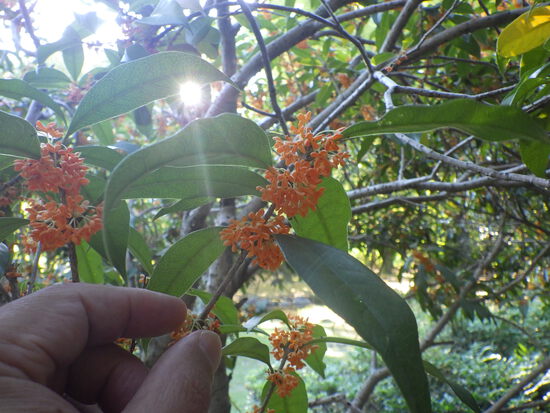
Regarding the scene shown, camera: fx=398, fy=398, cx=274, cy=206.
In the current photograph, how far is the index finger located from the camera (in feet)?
1.82

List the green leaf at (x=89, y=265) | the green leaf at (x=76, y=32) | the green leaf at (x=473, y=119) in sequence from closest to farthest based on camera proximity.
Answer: the green leaf at (x=473, y=119) < the green leaf at (x=89, y=265) < the green leaf at (x=76, y=32)

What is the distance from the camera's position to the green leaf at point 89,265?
1.10 metres

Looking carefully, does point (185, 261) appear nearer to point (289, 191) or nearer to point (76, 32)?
point (289, 191)

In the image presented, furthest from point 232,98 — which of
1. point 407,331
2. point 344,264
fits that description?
point 407,331

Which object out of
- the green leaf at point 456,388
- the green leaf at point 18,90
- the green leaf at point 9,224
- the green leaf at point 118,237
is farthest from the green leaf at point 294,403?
the green leaf at point 18,90

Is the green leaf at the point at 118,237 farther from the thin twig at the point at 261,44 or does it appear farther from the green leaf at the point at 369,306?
the thin twig at the point at 261,44

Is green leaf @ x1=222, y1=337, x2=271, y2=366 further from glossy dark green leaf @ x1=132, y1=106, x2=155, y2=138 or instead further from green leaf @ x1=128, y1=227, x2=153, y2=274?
glossy dark green leaf @ x1=132, y1=106, x2=155, y2=138

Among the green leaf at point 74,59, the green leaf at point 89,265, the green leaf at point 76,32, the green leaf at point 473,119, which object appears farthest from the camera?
the green leaf at point 74,59

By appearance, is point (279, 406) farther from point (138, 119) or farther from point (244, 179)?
point (138, 119)

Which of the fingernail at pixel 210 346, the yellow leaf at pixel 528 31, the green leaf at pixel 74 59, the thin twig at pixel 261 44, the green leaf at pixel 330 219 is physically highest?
the green leaf at pixel 74 59

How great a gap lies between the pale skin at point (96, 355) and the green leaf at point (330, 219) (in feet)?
1.01

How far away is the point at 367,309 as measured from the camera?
56cm

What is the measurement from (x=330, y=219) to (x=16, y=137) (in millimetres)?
608

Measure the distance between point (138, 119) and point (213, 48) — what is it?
0.45 metres
